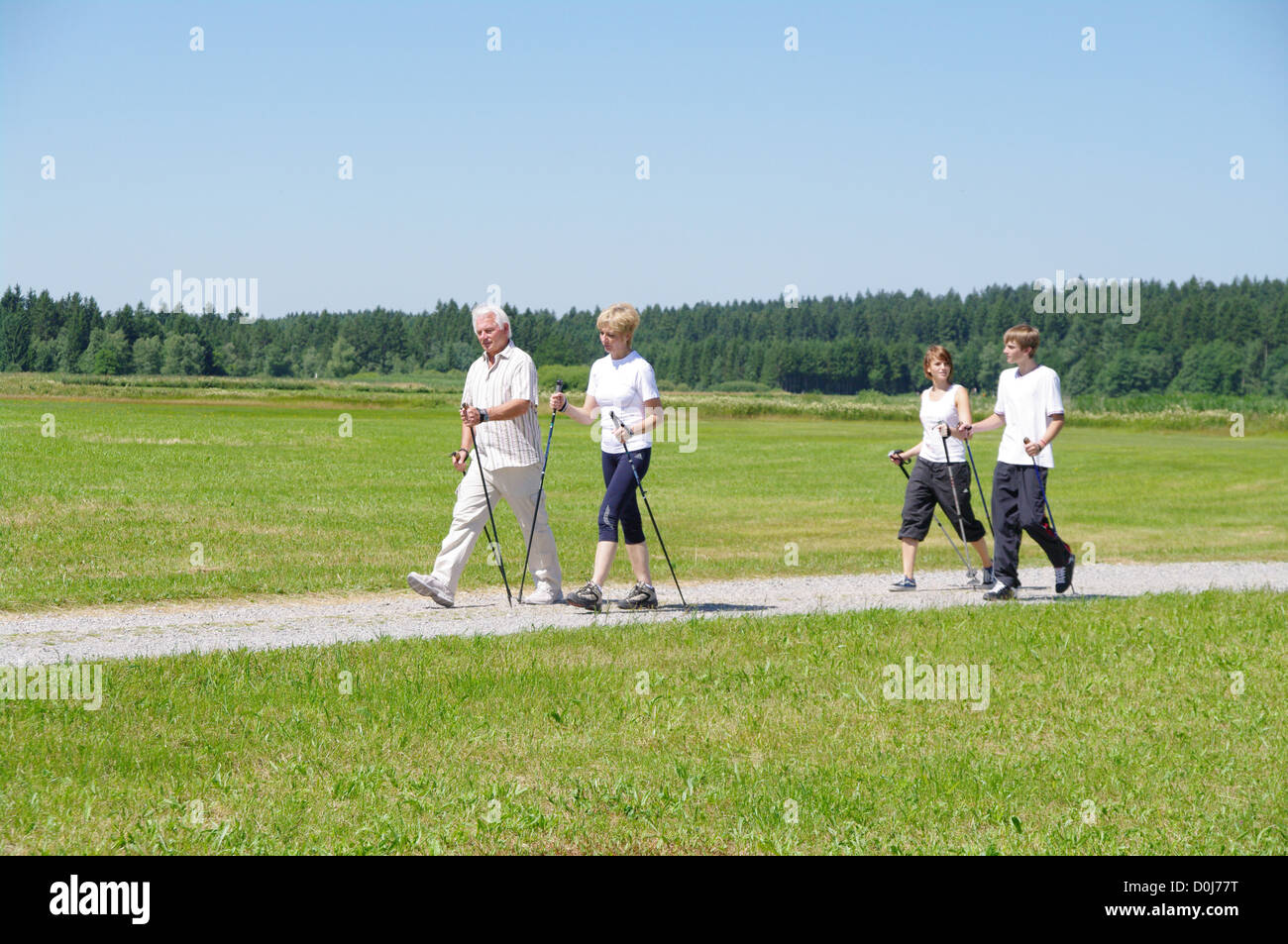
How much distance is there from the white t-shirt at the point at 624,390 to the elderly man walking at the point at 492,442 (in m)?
0.59

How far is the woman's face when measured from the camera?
10594 millimetres

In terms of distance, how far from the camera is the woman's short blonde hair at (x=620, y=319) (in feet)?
34.7

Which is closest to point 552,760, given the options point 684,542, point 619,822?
point 619,822

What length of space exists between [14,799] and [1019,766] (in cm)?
485

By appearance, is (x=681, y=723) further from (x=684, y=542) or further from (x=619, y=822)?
(x=684, y=542)

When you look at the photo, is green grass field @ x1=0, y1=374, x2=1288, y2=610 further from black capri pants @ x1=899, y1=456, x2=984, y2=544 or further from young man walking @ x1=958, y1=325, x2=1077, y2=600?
young man walking @ x1=958, y1=325, x2=1077, y2=600

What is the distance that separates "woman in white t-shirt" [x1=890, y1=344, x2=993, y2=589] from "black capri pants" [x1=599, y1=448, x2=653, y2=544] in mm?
3265

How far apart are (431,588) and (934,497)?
5468 millimetres

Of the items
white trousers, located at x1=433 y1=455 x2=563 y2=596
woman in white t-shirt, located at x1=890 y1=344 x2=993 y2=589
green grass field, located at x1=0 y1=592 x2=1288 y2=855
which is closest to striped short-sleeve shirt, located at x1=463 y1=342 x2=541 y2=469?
white trousers, located at x1=433 y1=455 x2=563 y2=596

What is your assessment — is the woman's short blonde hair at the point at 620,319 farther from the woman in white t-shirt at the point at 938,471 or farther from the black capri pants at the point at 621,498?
the woman in white t-shirt at the point at 938,471

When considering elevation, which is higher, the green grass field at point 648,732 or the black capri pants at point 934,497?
the black capri pants at point 934,497

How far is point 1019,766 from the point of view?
21.5 ft

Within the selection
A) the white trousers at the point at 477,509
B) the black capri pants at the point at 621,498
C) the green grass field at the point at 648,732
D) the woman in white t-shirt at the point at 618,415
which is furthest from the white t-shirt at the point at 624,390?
the green grass field at the point at 648,732

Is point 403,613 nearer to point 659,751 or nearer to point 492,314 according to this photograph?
point 492,314
